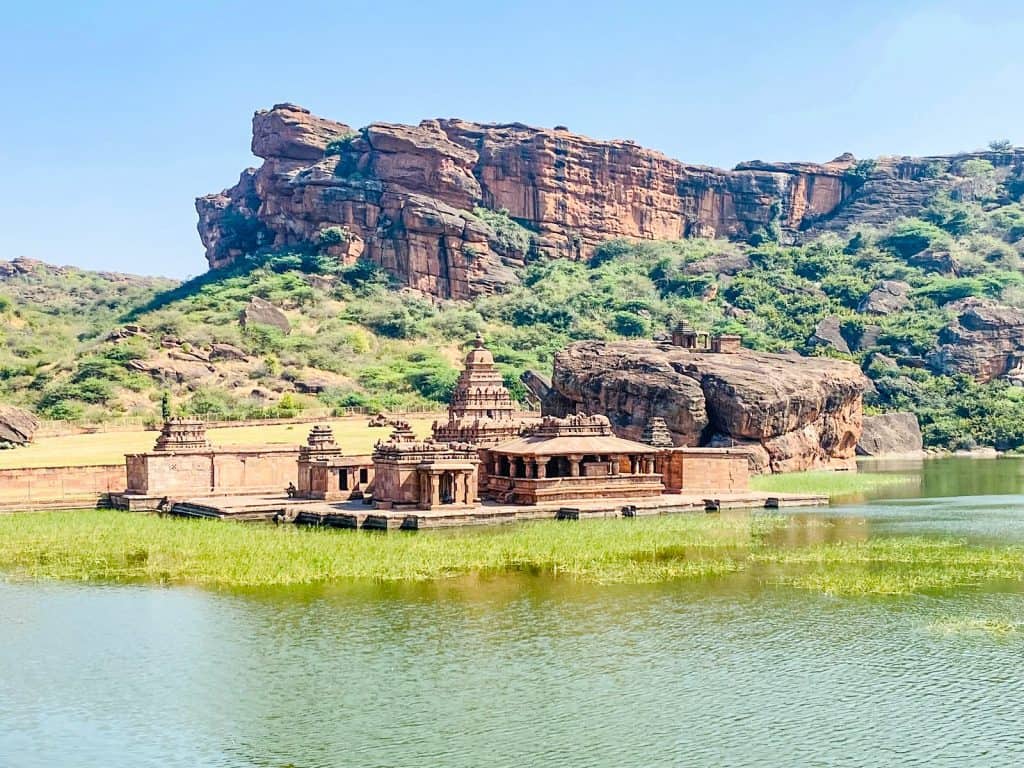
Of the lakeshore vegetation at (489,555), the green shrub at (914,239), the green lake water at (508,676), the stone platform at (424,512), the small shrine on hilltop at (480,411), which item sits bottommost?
the green lake water at (508,676)

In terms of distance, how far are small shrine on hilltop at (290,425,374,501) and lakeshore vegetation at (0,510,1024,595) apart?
7545 millimetres

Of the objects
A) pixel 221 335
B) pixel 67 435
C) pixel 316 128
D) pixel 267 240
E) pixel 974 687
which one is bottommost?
pixel 974 687

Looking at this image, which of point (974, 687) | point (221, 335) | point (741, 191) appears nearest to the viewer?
point (974, 687)

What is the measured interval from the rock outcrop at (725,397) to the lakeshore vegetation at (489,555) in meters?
22.5

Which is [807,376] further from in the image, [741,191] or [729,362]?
[741,191]

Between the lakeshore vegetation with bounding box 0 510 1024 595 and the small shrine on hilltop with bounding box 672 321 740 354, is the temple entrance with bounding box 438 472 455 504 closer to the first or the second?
the lakeshore vegetation with bounding box 0 510 1024 595

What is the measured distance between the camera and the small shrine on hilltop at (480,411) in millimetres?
54531

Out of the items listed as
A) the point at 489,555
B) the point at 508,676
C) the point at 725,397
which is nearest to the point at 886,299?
the point at 725,397

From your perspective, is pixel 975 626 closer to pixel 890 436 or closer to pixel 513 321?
pixel 890 436

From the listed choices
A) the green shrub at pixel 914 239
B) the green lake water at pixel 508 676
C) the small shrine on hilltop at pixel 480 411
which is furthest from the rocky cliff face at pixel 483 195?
the green lake water at pixel 508 676

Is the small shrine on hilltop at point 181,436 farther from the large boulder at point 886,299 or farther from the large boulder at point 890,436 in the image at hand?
the large boulder at point 886,299

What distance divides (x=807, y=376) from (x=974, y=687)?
47.8 meters

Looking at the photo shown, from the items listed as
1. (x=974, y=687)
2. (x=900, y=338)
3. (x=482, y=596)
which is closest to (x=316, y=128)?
(x=900, y=338)

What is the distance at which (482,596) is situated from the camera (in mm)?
30578
